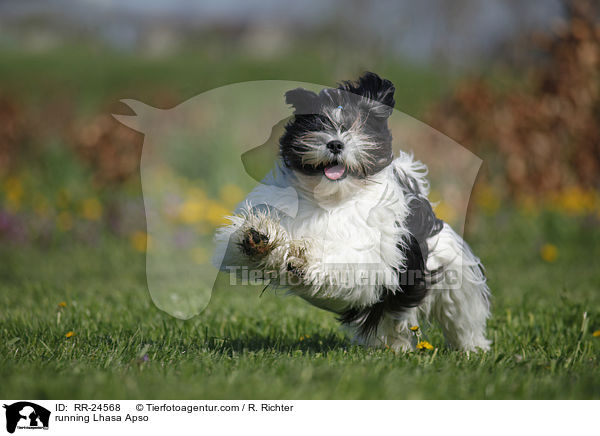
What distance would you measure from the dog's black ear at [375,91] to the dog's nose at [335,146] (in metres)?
0.28

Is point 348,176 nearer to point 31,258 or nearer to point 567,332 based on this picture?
point 567,332

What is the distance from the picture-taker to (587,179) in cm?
800

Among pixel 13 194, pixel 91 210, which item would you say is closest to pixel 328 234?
pixel 91 210

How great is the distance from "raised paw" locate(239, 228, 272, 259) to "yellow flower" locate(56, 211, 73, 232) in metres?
4.66

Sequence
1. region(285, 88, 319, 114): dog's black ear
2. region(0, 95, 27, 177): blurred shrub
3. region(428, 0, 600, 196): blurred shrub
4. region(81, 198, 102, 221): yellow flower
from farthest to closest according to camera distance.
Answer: region(0, 95, 27, 177): blurred shrub, region(428, 0, 600, 196): blurred shrub, region(81, 198, 102, 221): yellow flower, region(285, 88, 319, 114): dog's black ear

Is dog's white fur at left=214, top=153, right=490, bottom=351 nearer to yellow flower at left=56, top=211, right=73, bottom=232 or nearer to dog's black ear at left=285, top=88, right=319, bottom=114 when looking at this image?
dog's black ear at left=285, top=88, right=319, bottom=114

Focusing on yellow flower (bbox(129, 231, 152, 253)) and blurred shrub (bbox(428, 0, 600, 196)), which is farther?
blurred shrub (bbox(428, 0, 600, 196))

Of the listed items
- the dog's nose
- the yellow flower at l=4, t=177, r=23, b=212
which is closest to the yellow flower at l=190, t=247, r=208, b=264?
the yellow flower at l=4, t=177, r=23, b=212

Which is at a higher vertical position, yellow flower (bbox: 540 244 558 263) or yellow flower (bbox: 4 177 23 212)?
yellow flower (bbox: 4 177 23 212)

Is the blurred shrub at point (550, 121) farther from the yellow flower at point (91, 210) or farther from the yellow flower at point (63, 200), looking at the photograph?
the yellow flower at point (63, 200)

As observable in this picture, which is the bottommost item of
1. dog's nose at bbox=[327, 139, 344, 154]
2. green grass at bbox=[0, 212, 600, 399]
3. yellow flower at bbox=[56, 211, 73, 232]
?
green grass at bbox=[0, 212, 600, 399]
